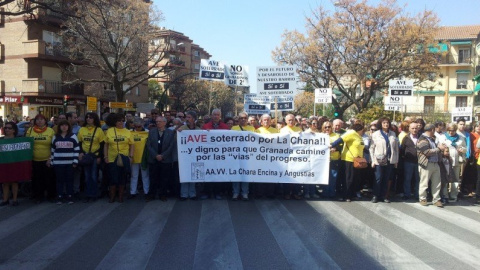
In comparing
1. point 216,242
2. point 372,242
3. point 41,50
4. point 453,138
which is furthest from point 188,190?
point 41,50

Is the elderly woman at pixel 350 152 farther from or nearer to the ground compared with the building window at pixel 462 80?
nearer to the ground

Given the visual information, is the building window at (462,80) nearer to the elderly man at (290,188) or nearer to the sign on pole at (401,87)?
the sign on pole at (401,87)

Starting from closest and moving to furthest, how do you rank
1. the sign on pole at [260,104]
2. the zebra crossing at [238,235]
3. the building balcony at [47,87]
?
the zebra crossing at [238,235] → the sign on pole at [260,104] → the building balcony at [47,87]

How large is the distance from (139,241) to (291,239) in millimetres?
2320

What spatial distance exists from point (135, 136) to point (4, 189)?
2882 mm

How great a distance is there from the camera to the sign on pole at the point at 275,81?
1252 cm

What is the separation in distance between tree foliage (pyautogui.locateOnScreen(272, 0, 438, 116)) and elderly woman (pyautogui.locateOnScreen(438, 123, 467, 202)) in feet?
63.3

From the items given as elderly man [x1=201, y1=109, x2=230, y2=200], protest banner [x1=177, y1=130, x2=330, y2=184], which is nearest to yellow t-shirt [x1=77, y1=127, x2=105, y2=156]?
protest banner [x1=177, y1=130, x2=330, y2=184]

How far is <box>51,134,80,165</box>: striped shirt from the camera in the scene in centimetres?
866

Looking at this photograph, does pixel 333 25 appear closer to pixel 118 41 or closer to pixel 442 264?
pixel 118 41

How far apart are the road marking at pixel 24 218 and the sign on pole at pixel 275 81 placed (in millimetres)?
6814

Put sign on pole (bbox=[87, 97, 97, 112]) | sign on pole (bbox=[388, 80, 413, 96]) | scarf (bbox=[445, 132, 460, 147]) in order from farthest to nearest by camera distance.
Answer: sign on pole (bbox=[87, 97, 97, 112]) < sign on pole (bbox=[388, 80, 413, 96]) < scarf (bbox=[445, 132, 460, 147])

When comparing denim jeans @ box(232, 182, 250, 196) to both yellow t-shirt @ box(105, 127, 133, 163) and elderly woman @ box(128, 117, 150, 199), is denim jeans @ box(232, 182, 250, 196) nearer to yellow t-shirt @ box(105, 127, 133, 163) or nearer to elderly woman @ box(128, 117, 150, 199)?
elderly woman @ box(128, 117, 150, 199)

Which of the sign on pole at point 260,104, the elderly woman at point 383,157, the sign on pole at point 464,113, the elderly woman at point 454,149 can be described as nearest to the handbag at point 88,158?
the sign on pole at point 260,104
